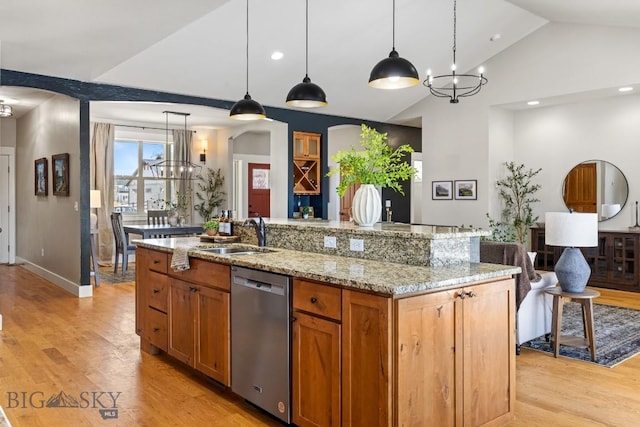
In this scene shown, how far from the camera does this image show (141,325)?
13.6 feet

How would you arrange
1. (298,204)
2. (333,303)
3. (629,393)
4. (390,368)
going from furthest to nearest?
(298,204) < (629,393) < (333,303) < (390,368)

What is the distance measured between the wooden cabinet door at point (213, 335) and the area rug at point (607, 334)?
8.68ft

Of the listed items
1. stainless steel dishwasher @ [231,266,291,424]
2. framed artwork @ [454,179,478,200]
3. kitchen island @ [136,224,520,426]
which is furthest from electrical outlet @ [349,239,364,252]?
framed artwork @ [454,179,478,200]

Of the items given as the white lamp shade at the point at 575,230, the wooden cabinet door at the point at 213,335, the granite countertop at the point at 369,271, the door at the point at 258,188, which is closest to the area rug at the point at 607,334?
the white lamp shade at the point at 575,230

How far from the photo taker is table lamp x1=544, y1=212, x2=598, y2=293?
377 cm

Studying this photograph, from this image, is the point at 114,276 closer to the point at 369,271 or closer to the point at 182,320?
the point at 182,320

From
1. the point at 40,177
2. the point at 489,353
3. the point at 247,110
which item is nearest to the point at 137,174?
the point at 40,177

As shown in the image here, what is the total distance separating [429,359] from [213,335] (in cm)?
149

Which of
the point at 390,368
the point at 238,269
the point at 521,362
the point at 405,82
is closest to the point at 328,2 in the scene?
the point at 405,82

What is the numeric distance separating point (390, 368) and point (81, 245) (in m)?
5.30

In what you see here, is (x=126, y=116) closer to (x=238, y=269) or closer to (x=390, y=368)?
(x=238, y=269)

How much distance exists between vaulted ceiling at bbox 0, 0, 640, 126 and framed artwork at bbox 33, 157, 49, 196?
3.10 ft

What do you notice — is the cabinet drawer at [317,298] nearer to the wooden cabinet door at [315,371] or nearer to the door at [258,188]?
the wooden cabinet door at [315,371]

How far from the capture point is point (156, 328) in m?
3.92
